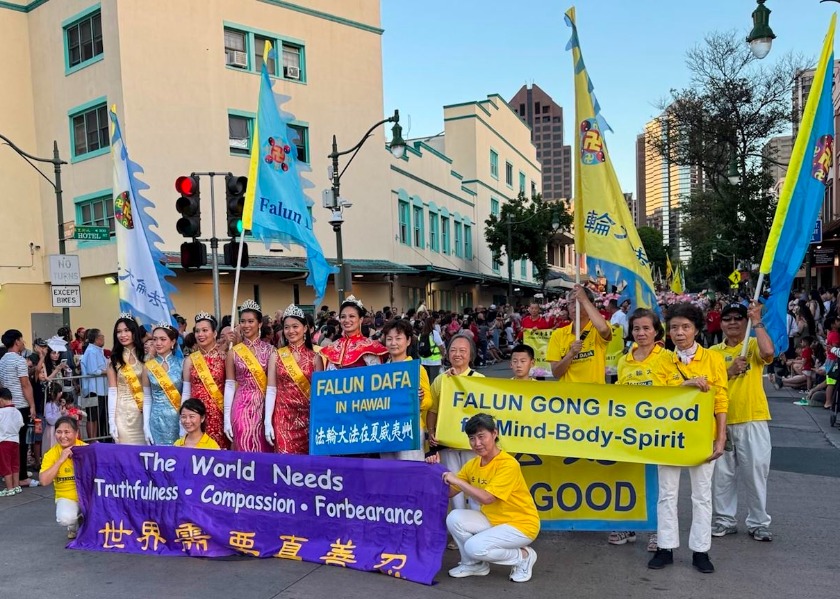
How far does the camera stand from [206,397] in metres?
6.05

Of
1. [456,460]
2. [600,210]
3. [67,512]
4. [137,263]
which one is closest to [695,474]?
[456,460]

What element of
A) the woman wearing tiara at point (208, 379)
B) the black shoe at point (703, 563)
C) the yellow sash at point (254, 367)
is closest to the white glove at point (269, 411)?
the yellow sash at point (254, 367)

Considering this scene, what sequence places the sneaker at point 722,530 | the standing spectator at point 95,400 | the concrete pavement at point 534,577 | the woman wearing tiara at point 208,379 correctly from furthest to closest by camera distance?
the standing spectator at point 95,400
the woman wearing tiara at point 208,379
the sneaker at point 722,530
the concrete pavement at point 534,577

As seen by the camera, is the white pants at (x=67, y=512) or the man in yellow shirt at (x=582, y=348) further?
the white pants at (x=67, y=512)

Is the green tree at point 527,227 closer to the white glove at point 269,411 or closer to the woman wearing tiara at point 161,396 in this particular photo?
the woman wearing tiara at point 161,396

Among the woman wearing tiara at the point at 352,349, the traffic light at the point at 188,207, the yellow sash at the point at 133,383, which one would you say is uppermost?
the traffic light at the point at 188,207

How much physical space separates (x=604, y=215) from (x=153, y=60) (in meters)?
19.7

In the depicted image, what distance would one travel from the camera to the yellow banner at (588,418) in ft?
15.6

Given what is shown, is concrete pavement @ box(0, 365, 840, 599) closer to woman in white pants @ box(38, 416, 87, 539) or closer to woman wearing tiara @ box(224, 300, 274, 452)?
Answer: woman in white pants @ box(38, 416, 87, 539)

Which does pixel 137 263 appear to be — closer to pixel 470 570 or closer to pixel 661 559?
pixel 470 570

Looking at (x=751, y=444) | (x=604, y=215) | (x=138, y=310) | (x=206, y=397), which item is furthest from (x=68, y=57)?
(x=751, y=444)

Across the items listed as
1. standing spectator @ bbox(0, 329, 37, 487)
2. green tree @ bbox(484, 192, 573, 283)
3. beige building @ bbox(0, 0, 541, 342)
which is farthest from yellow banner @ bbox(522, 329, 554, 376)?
green tree @ bbox(484, 192, 573, 283)

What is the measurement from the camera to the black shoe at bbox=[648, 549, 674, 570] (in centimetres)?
477

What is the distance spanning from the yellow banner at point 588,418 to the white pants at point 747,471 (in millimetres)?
626
